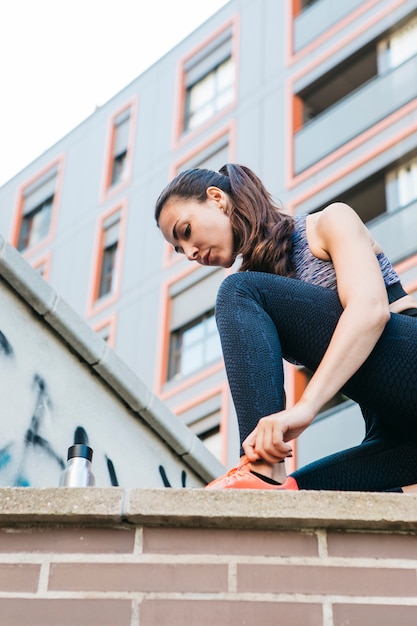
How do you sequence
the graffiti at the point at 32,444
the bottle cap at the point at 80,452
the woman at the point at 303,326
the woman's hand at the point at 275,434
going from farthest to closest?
1. the graffiti at the point at 32,444
2. the bottle cap at the point at 80,452
3. the woman at the point at 303,326
4. the woman's hand at the point at 275,434

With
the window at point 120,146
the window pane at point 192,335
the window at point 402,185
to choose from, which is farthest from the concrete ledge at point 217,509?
the window at point 120,146

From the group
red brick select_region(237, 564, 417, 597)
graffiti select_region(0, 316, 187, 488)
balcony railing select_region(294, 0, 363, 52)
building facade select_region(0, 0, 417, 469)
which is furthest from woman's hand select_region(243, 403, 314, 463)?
balcony railing select_region(294, 0, 363, 52)

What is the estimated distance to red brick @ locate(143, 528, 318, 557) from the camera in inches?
85.9

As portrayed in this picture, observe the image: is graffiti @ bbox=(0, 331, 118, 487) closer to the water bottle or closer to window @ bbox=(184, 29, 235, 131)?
the water bottle

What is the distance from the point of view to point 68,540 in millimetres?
2211

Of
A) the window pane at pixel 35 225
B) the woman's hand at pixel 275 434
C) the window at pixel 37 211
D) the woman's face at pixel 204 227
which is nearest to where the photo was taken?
the woman's hand at pixel 275 434

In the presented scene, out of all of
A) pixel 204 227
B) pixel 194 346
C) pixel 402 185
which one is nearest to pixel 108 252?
pixel 194 346

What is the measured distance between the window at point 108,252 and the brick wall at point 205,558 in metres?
20.1

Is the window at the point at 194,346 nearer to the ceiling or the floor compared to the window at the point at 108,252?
→ nearer to the floor

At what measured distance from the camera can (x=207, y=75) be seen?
73.7 feet

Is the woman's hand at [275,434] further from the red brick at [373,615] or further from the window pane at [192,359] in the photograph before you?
the window pane at [192,359]

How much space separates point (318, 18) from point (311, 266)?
57.0 feet

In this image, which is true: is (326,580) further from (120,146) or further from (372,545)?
(120,146)

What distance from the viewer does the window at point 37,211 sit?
25812mm
